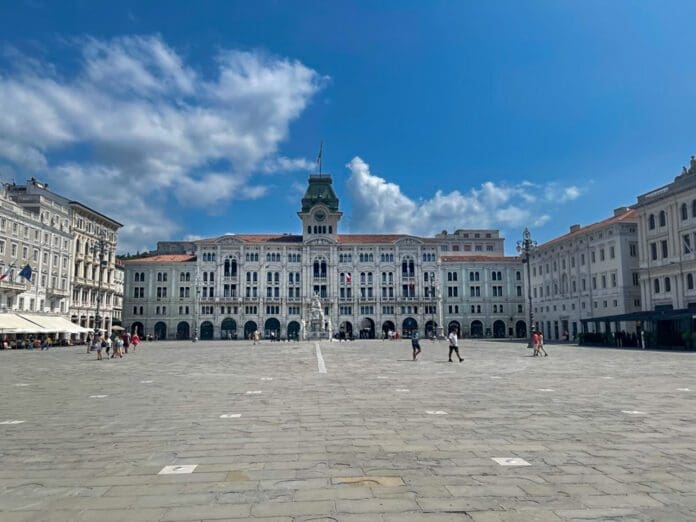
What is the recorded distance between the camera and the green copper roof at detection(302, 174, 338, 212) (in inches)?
3930

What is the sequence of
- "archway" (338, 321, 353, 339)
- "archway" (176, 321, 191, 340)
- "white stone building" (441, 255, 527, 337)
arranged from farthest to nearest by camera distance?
1. "white stone building" (441, 255, 527, 337)
2. "archway" (176, 321, 191, 340)
3. "archway" (338, 321, 353, 339)

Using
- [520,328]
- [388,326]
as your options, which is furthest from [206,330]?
[520,328]

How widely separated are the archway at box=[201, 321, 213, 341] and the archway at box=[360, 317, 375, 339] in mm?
26920

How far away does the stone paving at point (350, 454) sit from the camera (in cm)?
569

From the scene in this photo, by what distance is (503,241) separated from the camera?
11475cm

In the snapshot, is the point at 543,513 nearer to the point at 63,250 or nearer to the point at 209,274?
the point at 63,250

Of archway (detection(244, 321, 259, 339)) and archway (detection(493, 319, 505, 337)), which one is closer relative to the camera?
archway (detection(244, 321, 259, 339))

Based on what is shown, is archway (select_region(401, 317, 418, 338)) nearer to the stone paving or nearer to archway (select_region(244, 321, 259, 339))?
archway (select_region(244, 321, 259, 339))

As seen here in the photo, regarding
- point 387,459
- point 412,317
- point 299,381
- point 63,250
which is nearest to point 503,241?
point 412,317

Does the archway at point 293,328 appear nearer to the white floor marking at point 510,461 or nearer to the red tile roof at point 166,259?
the red tile roof at point 166,259

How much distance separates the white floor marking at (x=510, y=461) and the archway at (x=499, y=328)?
3618 inches

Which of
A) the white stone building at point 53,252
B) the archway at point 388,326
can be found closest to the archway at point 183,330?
the white stone building at point 53,252

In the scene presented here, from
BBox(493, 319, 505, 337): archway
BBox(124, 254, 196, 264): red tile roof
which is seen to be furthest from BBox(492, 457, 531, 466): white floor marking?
BBox(124, 254, 196, 264): red tile roof

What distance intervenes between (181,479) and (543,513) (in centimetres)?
441
